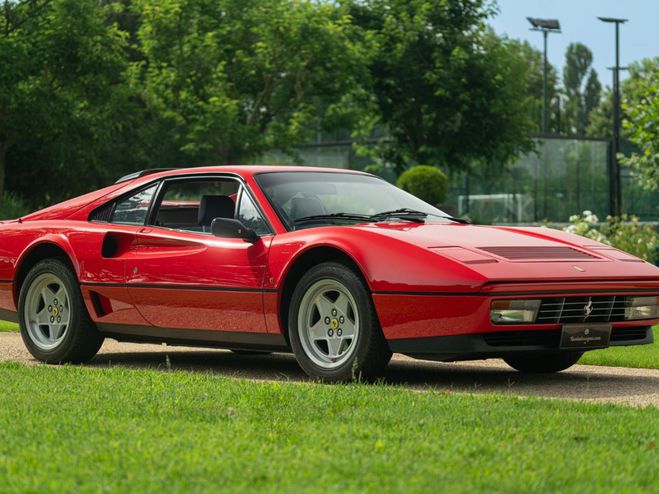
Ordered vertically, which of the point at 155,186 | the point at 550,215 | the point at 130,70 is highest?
the point at 130,70

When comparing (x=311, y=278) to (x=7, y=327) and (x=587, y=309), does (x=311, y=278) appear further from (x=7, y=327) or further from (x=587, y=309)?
(x=7, y=327)

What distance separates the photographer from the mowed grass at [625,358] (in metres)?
9.09

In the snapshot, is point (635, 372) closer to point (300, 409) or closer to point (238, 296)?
point (238, 296)

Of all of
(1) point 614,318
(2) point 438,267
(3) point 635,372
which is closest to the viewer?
(2) point 438,267

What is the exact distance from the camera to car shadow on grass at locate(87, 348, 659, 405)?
24.2 ft

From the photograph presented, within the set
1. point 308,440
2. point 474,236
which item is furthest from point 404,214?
point 308,440

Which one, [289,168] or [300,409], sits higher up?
[289,168]

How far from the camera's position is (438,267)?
23.3 feet

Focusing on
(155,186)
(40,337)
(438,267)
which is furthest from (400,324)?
(40,337)

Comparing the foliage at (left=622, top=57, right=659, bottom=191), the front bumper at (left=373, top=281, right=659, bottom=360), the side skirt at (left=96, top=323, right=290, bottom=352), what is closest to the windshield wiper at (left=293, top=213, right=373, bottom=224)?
the side skirt at (left=96, top=323, right=290, bottom=352)

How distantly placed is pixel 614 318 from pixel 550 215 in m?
44.3

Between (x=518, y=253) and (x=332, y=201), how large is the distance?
57.1 inches

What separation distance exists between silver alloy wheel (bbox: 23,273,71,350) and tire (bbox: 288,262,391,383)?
225 centimetres

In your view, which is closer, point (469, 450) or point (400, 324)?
point (469, 450)
